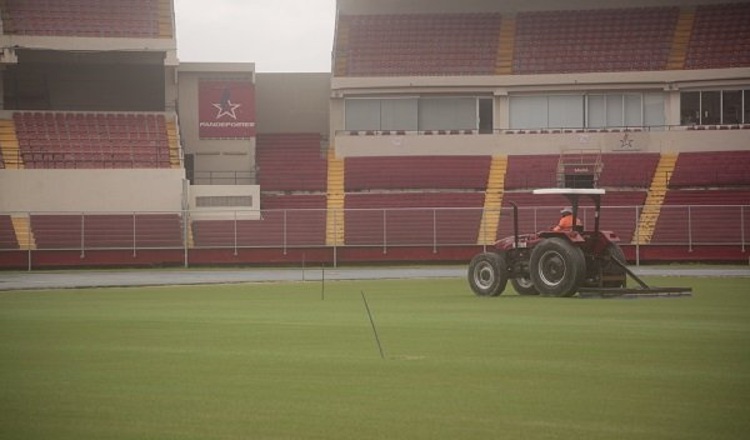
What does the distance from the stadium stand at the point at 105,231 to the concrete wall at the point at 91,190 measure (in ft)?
5.10

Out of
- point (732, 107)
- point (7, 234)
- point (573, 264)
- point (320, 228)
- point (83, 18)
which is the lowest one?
point (573, 264)

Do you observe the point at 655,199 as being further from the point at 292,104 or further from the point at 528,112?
the point at 292,104

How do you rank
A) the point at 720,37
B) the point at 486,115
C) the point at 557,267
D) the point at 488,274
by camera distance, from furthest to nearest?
1. the point at 486,115
2. the point at 720,37
3. the point at 488,274
4. the point at 557,267

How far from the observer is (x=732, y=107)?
5622 cm

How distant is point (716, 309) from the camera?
20453 mm

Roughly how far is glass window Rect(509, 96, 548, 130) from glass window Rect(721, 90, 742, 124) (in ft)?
27.1

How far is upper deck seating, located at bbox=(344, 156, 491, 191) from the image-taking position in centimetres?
5416

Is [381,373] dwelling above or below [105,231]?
below

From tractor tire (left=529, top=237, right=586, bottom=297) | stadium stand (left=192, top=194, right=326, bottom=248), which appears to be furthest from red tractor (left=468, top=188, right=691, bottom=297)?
stadium stand (left=192, top=194, right=326, bottom=248)

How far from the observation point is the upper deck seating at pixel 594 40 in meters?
57.6

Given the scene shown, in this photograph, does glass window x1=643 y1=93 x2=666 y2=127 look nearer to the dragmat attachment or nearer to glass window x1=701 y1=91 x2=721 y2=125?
glass window x1=701 y1=91 x2=721 y2=125

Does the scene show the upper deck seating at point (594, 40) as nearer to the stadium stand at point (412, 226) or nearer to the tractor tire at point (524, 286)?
the stadium stand at point (412, 226)

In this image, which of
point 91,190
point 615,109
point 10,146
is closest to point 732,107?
point 615,109

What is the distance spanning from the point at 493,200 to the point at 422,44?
10683 millimetres
